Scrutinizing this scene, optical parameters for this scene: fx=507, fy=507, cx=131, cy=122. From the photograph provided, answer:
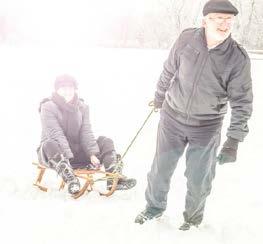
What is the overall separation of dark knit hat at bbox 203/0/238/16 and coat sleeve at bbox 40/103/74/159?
214 cm

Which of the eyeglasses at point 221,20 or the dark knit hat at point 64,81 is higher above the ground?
the eyeglasses at point 221,20

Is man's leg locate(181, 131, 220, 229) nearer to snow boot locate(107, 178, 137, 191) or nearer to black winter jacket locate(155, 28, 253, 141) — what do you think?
black winter jacket locate(155, 28, 253, 141)

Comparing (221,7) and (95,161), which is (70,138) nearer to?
(95,161)

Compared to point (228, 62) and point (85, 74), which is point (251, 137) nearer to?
point (228, 62)

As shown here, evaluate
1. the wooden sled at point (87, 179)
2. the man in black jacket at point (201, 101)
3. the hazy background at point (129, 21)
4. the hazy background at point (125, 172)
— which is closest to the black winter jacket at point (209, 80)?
the man in black jacket at point (201, 101)

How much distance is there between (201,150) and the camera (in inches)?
161

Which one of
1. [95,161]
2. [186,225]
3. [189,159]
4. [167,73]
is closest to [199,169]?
[189,159]

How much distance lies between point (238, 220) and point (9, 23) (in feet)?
141

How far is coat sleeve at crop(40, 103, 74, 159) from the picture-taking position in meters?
5.14

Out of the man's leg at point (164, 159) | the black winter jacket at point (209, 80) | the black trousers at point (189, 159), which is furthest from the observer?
the man's leg at point (164, 159)

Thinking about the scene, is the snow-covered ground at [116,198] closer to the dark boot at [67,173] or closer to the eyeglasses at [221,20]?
the dark boot at [67,173]

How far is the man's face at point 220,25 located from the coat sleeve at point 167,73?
1.18 ft

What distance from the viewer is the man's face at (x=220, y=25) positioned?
3680 millimetres

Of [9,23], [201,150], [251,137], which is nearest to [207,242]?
[201,150]
